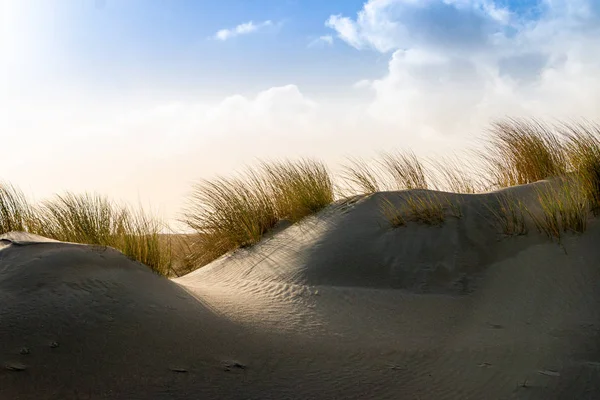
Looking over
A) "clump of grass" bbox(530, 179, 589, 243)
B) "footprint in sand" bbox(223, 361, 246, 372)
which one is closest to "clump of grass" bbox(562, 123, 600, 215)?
"clump of grass" bbox(530, 179, 589, 243)

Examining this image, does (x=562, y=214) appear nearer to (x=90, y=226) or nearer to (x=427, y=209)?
(x=427, y=209)

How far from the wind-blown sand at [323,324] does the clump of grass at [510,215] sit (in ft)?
0.41

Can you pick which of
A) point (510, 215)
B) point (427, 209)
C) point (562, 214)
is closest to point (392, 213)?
point (427, 209)

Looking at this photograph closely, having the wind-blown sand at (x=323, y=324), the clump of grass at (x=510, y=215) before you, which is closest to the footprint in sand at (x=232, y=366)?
the wind-blown sand at (x=323, y=324)

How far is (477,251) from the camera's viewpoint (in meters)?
4.54

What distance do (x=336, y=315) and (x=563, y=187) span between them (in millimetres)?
2593

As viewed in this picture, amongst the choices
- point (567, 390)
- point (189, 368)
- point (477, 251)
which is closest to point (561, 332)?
point (567, 390)

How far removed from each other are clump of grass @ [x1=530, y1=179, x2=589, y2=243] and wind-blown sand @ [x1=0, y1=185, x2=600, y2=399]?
13 centimetres

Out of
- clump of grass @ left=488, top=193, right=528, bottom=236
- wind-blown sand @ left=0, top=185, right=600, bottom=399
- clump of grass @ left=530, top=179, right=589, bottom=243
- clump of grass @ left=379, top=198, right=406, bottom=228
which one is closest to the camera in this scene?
wind-blown sand @ left=0, top=185, right=600, bottom=399

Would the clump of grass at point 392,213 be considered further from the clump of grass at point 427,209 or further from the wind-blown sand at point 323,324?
the wind-blown sand at point 323,324

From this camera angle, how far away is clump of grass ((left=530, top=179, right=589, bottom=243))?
14.6 ft

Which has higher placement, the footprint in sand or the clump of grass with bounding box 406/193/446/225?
the clump of grass with bounding box 406/193/446/225

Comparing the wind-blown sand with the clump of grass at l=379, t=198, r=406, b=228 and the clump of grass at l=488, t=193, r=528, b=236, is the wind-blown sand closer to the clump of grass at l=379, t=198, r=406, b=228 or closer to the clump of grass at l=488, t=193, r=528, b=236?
the clump of grass at l=488, t=193, r=528, b=236

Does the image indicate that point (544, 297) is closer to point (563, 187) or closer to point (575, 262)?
point (575, 262)
